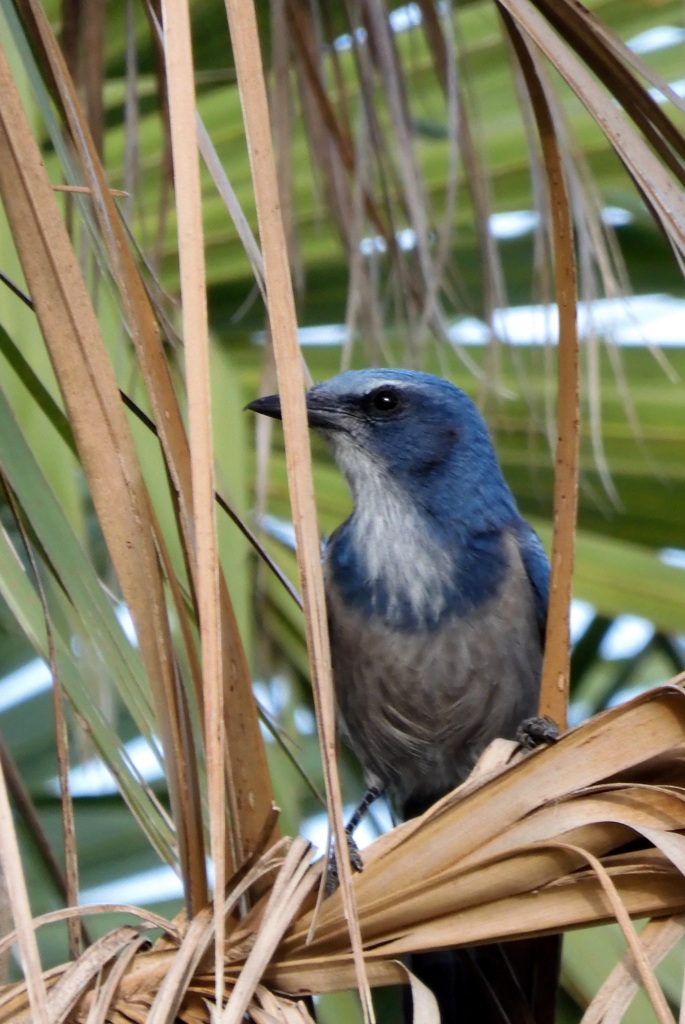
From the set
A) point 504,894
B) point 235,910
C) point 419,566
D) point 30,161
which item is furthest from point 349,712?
point 30,161

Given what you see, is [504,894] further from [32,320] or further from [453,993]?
[32,320]

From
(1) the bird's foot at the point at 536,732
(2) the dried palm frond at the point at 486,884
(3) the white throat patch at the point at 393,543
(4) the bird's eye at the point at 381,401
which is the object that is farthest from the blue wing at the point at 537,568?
(2) the dried palm frond at the point at 486,884

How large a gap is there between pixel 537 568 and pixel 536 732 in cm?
100

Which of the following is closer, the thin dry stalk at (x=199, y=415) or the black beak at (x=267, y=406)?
the thin dry stalk at (x=199, y=415)

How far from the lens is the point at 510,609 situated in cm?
249

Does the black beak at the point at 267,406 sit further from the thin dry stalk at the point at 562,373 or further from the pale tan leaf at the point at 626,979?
the pale tan leaf at the point at 626,979

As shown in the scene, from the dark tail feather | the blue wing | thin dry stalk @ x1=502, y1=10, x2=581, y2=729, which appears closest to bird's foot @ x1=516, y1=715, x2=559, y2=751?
thin dry stalk @ x1=502, y1=10, x2=581, y2=729

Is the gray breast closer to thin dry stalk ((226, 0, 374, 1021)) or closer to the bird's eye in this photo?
the bird's eye

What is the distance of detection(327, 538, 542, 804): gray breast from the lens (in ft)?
8.11

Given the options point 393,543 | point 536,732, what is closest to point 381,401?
point 393,543

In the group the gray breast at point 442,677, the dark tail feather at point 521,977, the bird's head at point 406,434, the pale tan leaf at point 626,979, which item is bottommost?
the gray breast at point 442,677

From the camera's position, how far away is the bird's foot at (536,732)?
144cm

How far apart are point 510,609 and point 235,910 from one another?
125cm

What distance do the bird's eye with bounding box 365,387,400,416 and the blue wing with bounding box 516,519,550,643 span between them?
14.8 inches
